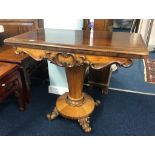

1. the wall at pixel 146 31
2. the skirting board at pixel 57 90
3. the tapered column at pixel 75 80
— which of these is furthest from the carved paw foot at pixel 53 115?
the wall at pixel 146 31

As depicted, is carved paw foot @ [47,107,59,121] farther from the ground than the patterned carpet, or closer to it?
closer to it

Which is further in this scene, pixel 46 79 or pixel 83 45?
pixel 46 79

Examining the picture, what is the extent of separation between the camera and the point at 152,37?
3.56 m

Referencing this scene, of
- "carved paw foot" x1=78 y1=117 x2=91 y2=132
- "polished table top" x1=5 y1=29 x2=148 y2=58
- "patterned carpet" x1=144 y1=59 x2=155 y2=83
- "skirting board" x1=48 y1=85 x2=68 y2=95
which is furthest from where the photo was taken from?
"patterned carpet" x1=144 y1=59 x2=155 y2=83

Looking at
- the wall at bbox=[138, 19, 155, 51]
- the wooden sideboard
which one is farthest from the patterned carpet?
the wooden sideboard

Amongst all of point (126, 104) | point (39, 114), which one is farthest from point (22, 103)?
point (126, 104)

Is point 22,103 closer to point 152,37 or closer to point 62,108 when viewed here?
point 62,108

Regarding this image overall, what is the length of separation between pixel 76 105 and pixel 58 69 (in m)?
0.47

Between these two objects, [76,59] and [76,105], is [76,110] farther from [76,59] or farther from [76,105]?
[76,59]

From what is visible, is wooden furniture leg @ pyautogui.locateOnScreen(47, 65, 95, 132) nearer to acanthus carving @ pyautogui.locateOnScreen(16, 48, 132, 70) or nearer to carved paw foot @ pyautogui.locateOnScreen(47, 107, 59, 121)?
carved paw foot @ pyautogui.locateOnScreen(47, 107, 59, 121)

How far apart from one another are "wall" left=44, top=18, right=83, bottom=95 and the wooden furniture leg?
0.30m

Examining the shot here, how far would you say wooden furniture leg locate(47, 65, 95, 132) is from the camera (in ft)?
4.49

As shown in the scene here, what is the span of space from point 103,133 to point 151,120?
52cm

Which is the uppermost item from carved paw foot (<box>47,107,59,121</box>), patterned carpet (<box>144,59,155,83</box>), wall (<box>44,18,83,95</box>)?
wall (<box>44,18,83,95</box>)
